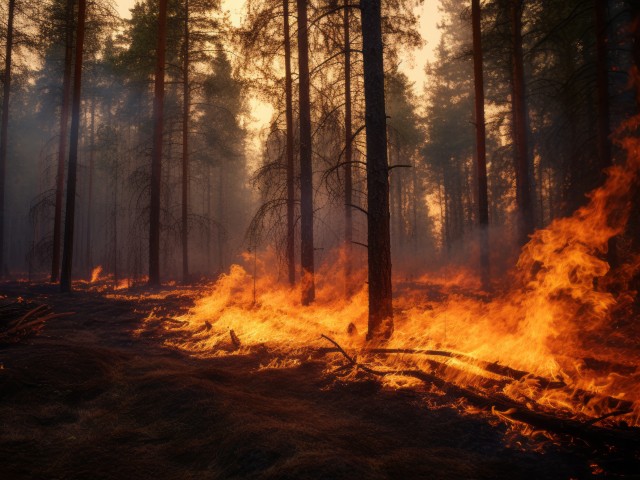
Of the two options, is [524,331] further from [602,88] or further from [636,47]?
[602,88]

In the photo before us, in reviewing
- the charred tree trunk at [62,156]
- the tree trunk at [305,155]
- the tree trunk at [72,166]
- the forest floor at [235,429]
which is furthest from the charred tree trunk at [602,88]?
the charred tree trunk at [62,156]

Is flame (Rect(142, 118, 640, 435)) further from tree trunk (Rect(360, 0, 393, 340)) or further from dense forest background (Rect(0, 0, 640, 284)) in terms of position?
dense forest background (Rect(0, 0, 640, 284))

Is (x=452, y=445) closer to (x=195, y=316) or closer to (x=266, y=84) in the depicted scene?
(x=195, y=316)

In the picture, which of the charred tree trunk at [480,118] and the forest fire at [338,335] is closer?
the forest fire at [338,335]

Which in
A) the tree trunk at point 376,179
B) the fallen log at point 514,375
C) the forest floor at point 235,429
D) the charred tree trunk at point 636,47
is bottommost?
the forest floor at point 235,429

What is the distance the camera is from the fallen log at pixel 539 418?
342 cm

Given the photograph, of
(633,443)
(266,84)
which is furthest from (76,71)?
(633,443)

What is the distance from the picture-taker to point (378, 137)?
7.35m

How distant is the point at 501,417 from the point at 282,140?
11.4m

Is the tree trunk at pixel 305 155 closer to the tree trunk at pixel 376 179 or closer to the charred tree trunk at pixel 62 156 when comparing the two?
the tree trunk at pixel 376 179

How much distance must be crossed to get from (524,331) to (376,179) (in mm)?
3665

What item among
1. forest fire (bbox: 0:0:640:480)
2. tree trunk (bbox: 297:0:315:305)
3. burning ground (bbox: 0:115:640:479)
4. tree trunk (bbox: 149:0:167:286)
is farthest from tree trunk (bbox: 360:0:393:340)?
tree trunk (bbox: 149:0:167:286)

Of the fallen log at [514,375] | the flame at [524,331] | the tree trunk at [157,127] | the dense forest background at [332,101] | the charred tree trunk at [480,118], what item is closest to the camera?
the fallen log at [514,375]

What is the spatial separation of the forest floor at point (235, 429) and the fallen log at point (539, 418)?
4.6 inches
